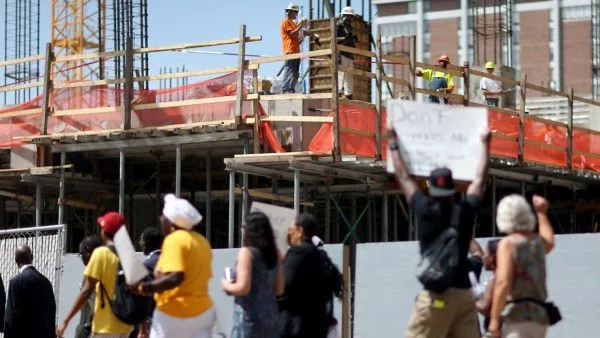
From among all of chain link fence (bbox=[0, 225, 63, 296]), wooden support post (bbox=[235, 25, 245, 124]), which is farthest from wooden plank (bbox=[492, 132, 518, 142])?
chain link fence (bbox=[0, 225, 63, 296])

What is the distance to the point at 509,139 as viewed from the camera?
820 inches

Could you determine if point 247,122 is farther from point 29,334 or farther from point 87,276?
point 87,276

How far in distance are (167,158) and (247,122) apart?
11.4 feet

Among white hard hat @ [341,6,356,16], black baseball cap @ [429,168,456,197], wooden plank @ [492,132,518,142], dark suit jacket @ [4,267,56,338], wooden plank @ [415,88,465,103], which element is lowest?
dark suit jacket @ [4,267,56,338]

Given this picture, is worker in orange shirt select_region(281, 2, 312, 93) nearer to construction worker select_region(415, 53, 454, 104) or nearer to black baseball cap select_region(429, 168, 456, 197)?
construction worker select_region(415, 53, 454, 104)

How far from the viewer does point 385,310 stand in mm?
14461

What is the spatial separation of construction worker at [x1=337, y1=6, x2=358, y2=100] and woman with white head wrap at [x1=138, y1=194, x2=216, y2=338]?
1001 centimetres

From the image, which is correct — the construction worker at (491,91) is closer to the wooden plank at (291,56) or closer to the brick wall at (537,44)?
the wooden plank at (291,56)

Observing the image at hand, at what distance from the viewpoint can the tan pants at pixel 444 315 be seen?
28.3 feet

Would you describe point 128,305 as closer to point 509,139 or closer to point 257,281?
point 257,281

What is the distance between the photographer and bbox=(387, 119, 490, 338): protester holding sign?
862 centimetres

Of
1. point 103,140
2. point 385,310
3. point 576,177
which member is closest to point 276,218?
point 385,310

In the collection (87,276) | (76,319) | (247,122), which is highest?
(247,122)

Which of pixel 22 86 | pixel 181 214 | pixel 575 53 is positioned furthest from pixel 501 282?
pixel 575 53
